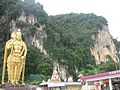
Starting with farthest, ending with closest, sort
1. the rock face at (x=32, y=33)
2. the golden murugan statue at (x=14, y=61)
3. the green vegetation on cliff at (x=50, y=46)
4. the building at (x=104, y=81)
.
Answer: the rock face at (x=32, y=33), the green vegetation on cliff at (x=50, y=46), the building at (x=104, y=81), the golden murugan statue at (x=14, y=61)

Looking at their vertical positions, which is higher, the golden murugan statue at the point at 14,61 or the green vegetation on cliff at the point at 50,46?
the green vegetation on cliff at the point at 50,46

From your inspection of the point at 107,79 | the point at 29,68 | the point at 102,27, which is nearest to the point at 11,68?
the point at 107,79

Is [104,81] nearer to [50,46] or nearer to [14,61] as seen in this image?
[14,61]

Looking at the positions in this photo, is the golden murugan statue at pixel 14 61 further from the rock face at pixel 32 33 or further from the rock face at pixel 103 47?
the rock face at pixel 103 47

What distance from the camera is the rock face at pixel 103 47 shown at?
56.6 metres

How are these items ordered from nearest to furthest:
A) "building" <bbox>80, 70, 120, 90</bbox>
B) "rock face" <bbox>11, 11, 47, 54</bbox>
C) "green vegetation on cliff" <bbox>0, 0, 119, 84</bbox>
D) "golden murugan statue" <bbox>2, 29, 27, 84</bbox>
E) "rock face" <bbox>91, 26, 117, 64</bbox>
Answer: "golden murugan statue" <bbox>2, 29, 27, 84</bbox>, "building" <bbox>80, 70, 120, 90</bbox>, "green vegetation on cliff" <bbox>0, 0, 119, 84</bbox>, "rock face" <bbox>11, 11, 47, 54</bbox>, "rock face" <bbox>91, 26, 117, 64</bbox>

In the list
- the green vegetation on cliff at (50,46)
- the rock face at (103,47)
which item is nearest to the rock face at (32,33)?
the green vegetation on cliff at (50,46)

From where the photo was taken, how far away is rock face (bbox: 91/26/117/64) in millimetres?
56588

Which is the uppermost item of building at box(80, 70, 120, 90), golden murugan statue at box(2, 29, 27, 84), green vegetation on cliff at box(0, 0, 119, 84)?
green vegetation on cliff at box(0, 0, 119, 84)

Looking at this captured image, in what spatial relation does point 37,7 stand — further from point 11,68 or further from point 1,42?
point 11,68

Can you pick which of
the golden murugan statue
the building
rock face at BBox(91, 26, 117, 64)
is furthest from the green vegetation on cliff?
the golden murugan statue

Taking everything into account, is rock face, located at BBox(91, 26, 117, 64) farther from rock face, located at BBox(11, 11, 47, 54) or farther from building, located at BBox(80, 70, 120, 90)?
building, located at BBox(80, 70, 120, 90)

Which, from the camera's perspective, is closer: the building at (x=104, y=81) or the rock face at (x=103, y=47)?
the building at (x=104, y=81)

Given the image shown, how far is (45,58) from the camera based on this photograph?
38094 mm
